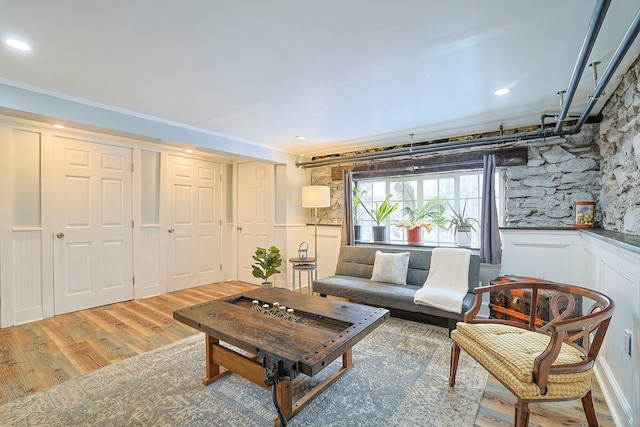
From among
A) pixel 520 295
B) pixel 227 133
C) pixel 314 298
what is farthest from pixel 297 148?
pixel 520 295

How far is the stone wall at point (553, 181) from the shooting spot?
3029mm

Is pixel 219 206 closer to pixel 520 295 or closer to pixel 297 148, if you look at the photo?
pixel 297 148

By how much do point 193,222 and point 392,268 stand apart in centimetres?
327

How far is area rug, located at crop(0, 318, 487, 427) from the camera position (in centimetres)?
173

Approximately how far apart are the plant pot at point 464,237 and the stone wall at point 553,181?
18.3 inches

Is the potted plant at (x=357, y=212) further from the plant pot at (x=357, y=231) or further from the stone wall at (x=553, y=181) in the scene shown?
the stone wall at (x=553, y=181)

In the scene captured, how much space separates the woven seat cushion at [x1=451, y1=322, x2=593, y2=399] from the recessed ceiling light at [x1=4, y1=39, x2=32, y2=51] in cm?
329

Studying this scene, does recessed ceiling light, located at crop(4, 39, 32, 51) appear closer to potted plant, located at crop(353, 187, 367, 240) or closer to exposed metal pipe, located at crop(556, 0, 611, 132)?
exposed metal pipe, located at crop(556, 0, 611, 132)

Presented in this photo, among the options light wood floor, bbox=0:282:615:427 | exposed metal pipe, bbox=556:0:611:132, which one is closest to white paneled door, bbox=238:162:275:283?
light wood floor, bbox=0:282:615:427

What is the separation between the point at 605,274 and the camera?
7.08ft

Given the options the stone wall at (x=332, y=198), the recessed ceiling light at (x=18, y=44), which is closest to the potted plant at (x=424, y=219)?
the stone wall at (x=332, y=198)

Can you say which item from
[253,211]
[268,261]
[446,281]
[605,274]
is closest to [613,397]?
[605,274]

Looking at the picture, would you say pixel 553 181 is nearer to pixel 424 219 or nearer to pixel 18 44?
pixel 424 219

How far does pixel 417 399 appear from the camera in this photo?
1917 millimetres
